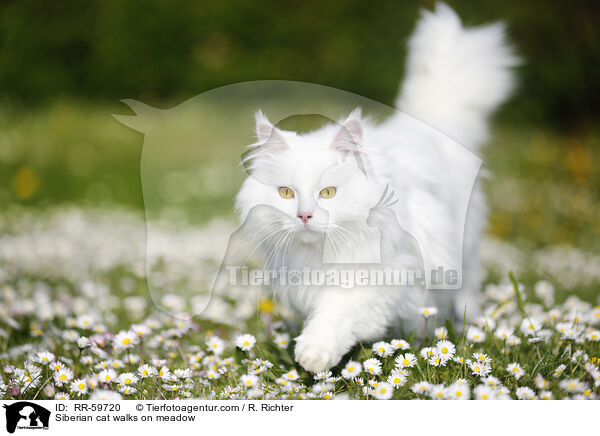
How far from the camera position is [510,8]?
3969 millimetres

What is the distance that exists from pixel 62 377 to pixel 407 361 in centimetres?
102

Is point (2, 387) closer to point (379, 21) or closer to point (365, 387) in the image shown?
point (365, 387)

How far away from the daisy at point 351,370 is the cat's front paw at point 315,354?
2.0 inches

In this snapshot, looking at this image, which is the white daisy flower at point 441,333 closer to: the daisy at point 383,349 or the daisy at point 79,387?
the daisy at point 383,349

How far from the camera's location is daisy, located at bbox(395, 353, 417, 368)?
5.11 ft

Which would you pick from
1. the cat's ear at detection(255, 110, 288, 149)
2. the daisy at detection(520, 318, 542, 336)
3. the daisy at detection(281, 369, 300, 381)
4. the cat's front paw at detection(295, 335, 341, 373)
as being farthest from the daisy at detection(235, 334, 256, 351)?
the daisy at detection(520, 318, 542, 336)

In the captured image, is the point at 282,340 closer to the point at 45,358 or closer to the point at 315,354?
the point at 315,354

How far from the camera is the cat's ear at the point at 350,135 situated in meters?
1.50

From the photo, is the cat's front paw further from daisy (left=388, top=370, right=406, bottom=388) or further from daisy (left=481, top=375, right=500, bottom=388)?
daisy (left=481, top=375, right=500, bottom=388)

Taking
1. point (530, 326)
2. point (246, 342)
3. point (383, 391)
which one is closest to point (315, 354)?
point (383, 391)

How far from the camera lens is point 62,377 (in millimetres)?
1579
